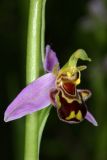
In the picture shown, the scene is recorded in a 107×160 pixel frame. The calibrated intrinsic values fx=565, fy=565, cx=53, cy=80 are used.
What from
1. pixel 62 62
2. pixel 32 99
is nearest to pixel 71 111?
pixel 32 99

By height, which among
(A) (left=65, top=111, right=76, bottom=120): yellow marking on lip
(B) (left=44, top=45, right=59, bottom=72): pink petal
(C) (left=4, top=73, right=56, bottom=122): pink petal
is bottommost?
(A) (left=65, top=111, right=76, bottom=120): yellow marking on lip

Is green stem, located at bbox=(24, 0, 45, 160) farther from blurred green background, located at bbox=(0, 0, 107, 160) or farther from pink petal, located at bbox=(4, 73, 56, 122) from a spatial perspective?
blurred green background, located at bbox=(0, 0, 107, 160)

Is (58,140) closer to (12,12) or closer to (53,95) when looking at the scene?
(12,12)

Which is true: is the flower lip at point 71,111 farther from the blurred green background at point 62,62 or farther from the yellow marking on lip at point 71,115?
the blurred green background at point 62,62

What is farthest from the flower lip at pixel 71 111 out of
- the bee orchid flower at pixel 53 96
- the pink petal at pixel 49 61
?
the pink petal at pixel 49 61

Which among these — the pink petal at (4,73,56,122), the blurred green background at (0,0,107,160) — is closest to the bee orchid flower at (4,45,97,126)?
the pink petal at (4,73,56,122)

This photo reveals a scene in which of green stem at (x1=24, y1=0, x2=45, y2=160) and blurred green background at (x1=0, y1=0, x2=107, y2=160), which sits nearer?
green stem at (x1=24, y1=0, x2=45, y2=160)
